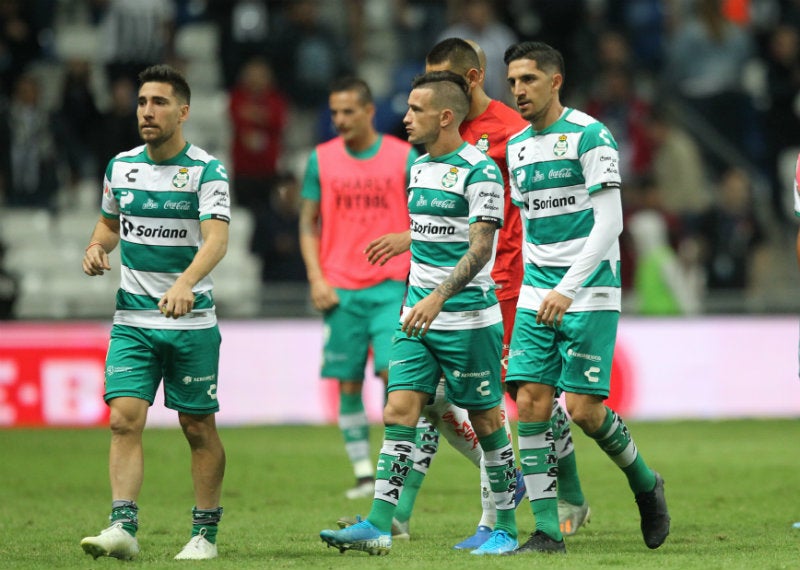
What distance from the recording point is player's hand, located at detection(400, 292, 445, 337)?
6844 millimetres

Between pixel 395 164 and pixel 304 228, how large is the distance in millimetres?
776

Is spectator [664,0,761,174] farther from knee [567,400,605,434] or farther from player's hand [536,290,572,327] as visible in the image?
player's hand [536,290,572,327]

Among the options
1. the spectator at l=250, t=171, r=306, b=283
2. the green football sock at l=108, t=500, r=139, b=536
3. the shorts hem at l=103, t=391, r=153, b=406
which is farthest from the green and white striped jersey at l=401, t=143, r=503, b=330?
the spectator at l=250, t=171, r=306, b=283

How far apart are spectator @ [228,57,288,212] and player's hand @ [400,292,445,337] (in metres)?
10.9

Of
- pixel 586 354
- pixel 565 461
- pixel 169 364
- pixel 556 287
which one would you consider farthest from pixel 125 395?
pixel 565 461

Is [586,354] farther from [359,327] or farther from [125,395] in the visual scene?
[359,327]

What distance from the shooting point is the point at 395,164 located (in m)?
Answer: 10.0

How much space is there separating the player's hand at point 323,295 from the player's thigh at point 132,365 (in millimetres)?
2780

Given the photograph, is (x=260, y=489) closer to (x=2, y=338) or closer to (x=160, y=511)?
(x=160, y=511)

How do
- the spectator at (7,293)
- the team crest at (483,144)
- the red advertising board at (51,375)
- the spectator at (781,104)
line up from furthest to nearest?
the spectator at (781,104), the spectator at (7,293), the red advertising board at (51,375), the team crest at (483,144)

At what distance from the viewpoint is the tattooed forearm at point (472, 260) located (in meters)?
6.92

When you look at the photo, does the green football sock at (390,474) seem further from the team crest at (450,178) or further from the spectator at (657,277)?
the spectator at (657,277)

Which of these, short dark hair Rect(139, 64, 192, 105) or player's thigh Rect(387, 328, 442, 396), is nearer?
player's thigh Rect(387, 328, 442, 396)

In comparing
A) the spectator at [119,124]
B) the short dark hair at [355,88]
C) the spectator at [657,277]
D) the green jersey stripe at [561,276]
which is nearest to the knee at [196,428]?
the green jersey stripe at [561,276]
